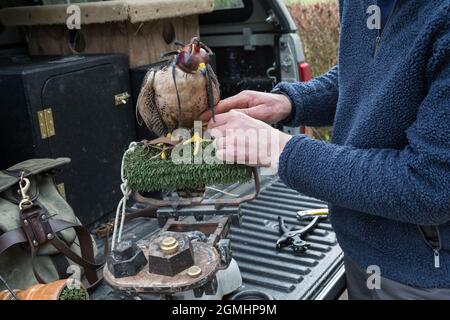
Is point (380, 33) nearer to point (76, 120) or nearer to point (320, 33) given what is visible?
point (76, 120)

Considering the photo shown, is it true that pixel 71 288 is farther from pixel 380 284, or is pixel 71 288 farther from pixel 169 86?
pixel 380 284

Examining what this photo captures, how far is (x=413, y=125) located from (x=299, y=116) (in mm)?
630

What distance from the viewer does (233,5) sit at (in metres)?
3.55

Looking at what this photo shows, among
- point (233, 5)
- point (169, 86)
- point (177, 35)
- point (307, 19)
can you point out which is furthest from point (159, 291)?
point (307, 19)

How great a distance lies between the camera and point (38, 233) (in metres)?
1.94

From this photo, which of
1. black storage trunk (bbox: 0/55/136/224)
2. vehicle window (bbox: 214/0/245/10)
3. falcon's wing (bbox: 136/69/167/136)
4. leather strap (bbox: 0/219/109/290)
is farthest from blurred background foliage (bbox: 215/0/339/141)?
falcon's wing (bbox: 136/69/167/136)

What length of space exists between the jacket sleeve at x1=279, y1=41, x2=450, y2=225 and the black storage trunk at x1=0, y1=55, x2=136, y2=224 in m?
1.47

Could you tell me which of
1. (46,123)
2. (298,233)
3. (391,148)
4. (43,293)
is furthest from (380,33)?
(46,123)

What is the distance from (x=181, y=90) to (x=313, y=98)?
48cm

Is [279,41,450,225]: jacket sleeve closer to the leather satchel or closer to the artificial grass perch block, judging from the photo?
the artificial grass perch block

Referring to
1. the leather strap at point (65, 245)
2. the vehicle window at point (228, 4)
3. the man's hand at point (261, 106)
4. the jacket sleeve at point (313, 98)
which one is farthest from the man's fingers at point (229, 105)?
the vehicle window at point (228, 4)

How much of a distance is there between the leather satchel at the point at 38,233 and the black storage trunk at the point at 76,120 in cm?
28

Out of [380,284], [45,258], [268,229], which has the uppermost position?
[380,284]

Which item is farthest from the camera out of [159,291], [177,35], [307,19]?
[307,19]
